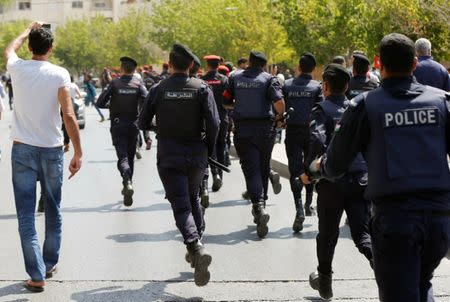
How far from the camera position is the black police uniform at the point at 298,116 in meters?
9.91

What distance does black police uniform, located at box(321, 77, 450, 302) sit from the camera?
4.12 metres

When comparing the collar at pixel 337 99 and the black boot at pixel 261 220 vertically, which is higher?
the collar at pixel 337 99

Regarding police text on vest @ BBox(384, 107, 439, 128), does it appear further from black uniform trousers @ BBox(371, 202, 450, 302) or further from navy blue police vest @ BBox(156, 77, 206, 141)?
navy blue police vest @ BBox(156, 77, 206, 141)

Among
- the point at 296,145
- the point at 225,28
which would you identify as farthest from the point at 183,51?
the point at 225,28

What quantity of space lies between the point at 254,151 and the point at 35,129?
330 cm

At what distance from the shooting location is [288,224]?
10109 mm

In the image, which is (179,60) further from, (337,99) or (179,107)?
(337,99)

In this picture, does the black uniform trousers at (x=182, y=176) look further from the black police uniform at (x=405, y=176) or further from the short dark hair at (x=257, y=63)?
the black police uniform at (x=405, y=176)

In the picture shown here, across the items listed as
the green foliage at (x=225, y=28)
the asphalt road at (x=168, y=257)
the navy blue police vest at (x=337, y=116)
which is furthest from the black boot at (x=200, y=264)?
the green foliage at (x=225, y=28)

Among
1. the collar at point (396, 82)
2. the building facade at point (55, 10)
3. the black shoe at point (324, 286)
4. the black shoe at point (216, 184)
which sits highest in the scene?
the collar at point (396, 82)

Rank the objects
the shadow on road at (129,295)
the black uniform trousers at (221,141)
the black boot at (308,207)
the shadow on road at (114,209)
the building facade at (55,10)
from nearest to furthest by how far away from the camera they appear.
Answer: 1. the shadow on road at (129,295)
2. the black boot at (308,207)
3. the shadow on road at (114,209)
4. the black uniform trousers at (221,141)
5. the building facade at (55,10)

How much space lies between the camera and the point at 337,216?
6.51 m

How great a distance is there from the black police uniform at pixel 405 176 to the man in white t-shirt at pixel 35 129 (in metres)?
3.00

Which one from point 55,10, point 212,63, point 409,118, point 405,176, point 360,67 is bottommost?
point 55,10
